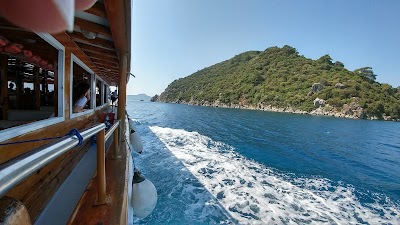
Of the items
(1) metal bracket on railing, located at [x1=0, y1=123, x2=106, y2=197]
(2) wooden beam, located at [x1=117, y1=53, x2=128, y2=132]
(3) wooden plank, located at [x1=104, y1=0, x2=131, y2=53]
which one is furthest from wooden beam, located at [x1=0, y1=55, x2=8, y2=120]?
(1) metal bracket on railing, located at [x1=0, y1=123, x2=106, y2=197]

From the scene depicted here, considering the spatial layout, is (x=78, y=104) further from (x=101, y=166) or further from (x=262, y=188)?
(x=262, y=188)

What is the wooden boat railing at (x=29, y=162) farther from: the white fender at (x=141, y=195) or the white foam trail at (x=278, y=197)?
the white foam trail at (x=278, y=197)

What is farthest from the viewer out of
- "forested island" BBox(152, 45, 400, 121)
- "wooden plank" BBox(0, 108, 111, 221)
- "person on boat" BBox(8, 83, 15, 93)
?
"forested island" BBox(152, 45, 400, 121)

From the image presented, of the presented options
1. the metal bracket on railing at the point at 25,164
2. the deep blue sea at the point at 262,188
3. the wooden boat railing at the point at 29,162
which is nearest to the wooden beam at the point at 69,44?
the wooden boat railing at the point at 29,162

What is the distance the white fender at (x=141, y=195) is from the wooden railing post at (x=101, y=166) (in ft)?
3.52

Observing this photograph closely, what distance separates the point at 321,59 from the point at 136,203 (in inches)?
5004

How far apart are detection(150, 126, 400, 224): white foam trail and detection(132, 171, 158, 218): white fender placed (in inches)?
94.0

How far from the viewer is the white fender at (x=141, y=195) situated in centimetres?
349

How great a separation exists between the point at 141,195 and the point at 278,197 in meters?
4.35

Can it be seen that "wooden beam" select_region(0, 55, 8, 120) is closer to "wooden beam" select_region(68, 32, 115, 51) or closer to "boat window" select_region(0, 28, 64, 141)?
"boat window" select_region(0, 28, 64, 141)

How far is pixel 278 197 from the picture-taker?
6.20 m

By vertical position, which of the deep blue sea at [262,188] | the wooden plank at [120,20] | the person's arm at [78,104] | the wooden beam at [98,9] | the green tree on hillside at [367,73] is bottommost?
the deep blue sea at [262,188]

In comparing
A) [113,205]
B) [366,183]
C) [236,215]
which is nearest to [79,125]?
[113,205]

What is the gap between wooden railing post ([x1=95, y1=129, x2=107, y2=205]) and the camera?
199 cm
